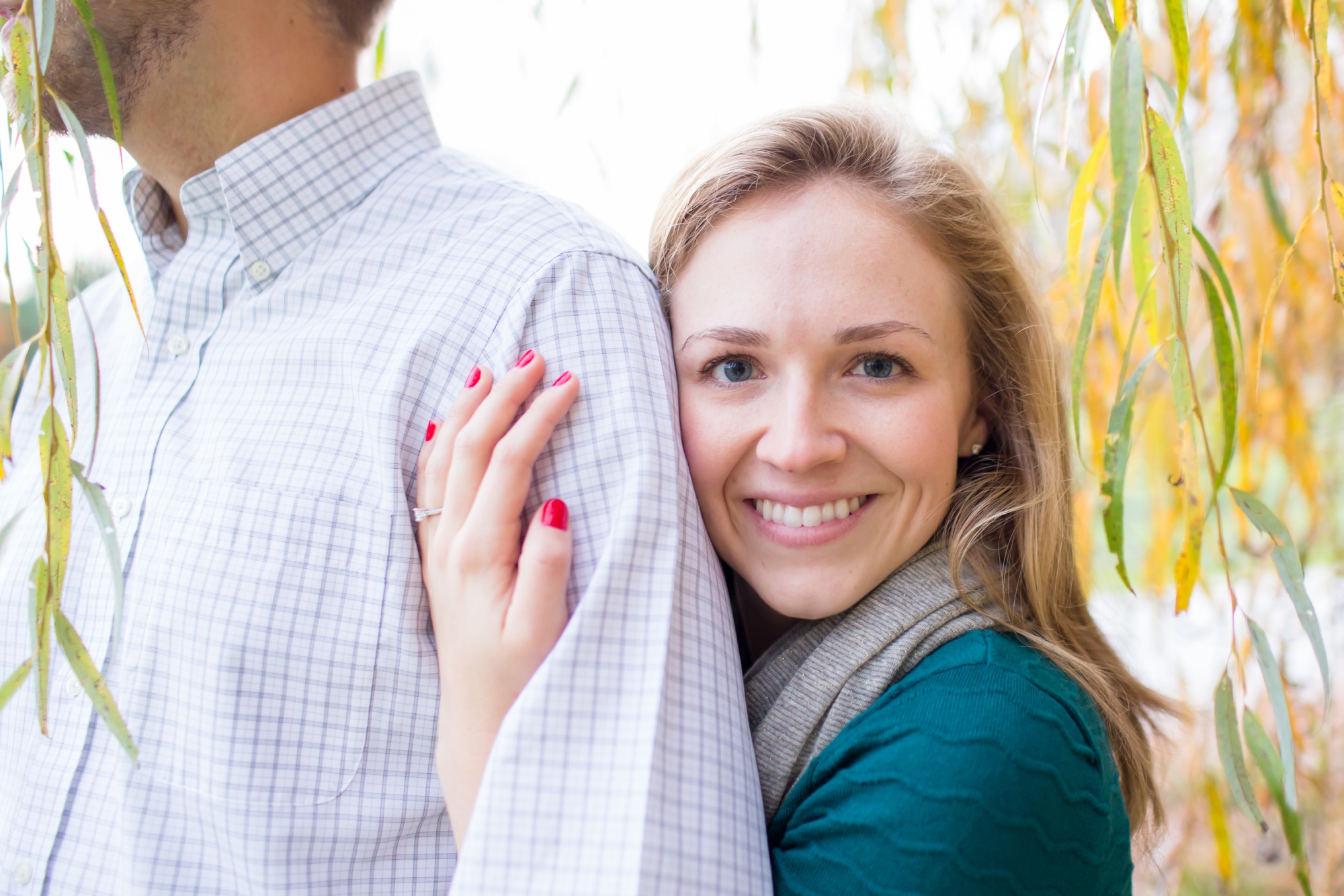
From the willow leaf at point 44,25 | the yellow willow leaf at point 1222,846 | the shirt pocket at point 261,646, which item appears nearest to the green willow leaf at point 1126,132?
the shirt pocket at point 261,646

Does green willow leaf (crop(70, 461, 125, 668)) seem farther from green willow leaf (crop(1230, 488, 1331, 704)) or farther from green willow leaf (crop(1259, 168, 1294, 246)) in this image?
green willow leaf (crop(1259, 168, 1294, 246))

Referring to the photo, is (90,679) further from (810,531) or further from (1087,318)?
(1087,318)

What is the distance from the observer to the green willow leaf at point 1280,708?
2.31 ft

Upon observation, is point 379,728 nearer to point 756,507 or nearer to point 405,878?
point 405,878

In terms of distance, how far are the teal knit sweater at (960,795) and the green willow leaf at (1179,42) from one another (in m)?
0.52

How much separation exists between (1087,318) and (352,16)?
104cm

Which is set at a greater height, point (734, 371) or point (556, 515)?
point (734, 371)

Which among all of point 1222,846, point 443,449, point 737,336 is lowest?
point 1222,846

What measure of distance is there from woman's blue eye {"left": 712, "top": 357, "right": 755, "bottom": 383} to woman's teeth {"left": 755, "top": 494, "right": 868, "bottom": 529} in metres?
0.13

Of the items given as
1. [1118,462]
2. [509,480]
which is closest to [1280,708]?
[1118,462]

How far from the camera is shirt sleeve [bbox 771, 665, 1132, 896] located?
722mm

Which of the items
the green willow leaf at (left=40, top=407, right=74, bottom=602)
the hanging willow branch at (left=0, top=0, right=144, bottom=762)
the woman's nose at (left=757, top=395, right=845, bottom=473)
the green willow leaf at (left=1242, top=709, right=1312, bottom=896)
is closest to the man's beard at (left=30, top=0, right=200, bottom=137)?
the hanging willow branch at (left=0, top=0, right=144, bottom=762)

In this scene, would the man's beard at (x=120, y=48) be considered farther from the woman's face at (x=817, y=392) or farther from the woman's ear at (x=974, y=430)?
the woman's ear at (x=974, y=430)

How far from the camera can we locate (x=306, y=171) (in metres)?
1.09
